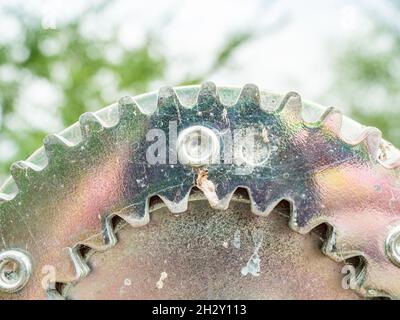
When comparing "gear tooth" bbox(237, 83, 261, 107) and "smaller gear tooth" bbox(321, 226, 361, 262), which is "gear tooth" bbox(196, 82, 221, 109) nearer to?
"gear tooth" bbox(237, 83, 261, 107)

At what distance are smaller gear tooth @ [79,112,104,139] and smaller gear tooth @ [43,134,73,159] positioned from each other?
0.05m

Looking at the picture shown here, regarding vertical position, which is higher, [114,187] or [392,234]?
[114,187]

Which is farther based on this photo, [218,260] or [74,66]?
[74,66]

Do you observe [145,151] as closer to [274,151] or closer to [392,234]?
[274,151]

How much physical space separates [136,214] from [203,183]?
6.3 inches

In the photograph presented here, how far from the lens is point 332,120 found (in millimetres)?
1716

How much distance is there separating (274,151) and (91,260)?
0.49 metres

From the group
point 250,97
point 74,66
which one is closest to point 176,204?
point 250,97

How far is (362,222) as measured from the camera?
171cm

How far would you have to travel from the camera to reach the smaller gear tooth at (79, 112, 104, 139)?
5.70 ft

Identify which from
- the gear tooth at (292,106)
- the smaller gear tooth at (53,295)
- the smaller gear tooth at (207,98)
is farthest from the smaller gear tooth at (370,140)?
the smaller gear tooth at (53,295)

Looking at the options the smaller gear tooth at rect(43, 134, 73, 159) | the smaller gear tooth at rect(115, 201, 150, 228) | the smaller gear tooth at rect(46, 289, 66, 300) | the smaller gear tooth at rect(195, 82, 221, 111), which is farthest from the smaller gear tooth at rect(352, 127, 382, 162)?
the smaller gear tooth at rect(46, 289, 66, 300)

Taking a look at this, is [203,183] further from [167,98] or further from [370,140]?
[370,140]
